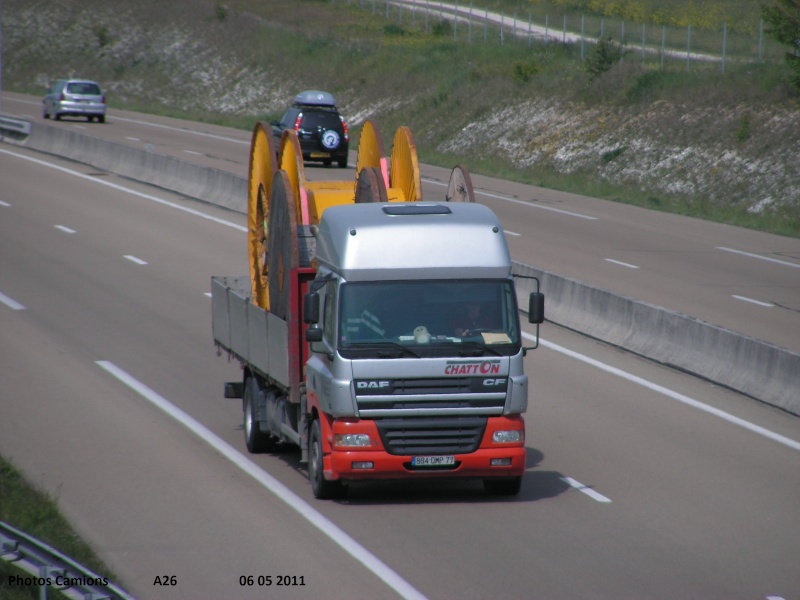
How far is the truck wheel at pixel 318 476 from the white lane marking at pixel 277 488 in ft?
0.56

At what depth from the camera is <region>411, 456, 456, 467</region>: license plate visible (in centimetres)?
1055

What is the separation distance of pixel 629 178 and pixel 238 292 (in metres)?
28.9

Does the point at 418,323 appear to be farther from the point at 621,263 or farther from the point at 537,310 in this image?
the point at 621,263

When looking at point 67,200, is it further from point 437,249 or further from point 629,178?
point 437,249

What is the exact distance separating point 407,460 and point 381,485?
1.23 meters

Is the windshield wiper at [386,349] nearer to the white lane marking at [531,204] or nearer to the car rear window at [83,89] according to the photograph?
the white lane marking at [531,204]

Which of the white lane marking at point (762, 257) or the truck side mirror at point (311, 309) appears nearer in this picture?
the truck side mirror at point (311, 309)

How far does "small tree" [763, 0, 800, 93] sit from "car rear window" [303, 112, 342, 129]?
14.0 metres

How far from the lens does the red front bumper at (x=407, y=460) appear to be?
34.3ft

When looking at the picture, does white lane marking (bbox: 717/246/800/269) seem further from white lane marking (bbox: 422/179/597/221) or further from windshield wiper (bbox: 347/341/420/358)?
windshield wiper (bbox: 347/341/420/358)

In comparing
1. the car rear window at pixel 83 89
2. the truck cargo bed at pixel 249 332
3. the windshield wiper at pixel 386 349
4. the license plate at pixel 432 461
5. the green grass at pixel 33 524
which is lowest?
the green grass at pixel 33 524

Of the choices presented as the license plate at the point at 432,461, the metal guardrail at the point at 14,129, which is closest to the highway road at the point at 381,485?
the license plate at the point at 432,461

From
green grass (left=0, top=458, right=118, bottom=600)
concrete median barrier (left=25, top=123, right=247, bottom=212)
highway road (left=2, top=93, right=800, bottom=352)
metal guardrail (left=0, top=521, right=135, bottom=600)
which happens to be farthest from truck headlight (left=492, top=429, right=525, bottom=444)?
concrete median barrier (left=25, top=123, right=247, bottom=212)

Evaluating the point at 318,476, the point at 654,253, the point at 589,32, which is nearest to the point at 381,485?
the point at 318,476
